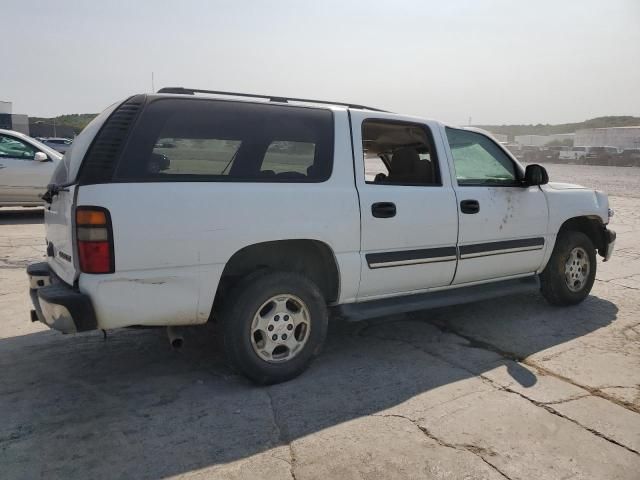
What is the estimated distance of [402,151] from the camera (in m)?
4.66

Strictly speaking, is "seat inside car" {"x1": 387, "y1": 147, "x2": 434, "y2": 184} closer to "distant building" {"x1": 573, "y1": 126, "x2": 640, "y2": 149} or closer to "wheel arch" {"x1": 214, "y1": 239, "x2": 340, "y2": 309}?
"wheel arch" {"x1": 214, "y1": 239, "x2": 340, "y2": 309}

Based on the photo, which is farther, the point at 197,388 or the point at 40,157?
the point at 40,157

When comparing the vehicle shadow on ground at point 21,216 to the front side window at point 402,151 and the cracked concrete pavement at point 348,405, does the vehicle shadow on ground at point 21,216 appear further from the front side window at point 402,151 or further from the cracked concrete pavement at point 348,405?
the front side window at point 402,151

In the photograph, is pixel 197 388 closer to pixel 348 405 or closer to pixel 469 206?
pixel 348 405

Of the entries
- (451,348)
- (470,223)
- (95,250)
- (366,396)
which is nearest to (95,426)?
(95,250)

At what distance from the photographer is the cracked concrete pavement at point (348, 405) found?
2.61m

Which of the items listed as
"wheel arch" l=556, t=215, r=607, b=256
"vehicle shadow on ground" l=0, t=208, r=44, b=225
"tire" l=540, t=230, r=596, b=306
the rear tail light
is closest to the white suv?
the rear tail light

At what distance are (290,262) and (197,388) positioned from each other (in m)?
1.03

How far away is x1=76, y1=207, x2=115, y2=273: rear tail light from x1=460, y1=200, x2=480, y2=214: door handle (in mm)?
2615

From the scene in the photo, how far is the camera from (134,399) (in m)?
3.25

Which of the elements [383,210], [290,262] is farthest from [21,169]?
[383,210]

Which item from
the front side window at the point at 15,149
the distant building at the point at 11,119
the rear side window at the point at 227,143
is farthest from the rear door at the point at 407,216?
the distant building at the point at 11,119

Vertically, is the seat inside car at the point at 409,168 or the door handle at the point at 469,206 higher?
the seat inside car at the point at 409,168

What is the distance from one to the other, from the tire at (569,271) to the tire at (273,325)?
266 centimetres
